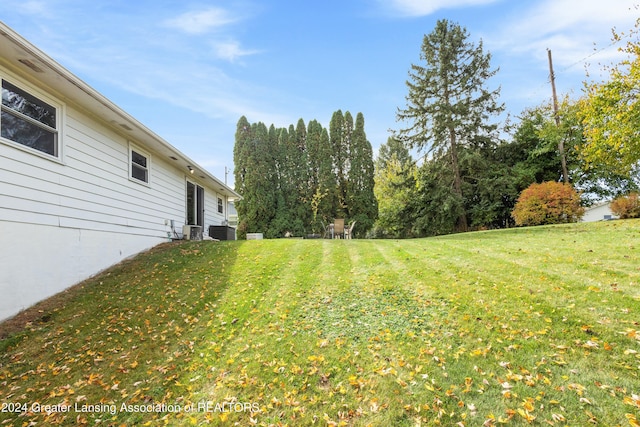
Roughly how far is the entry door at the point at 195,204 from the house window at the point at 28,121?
238 inches

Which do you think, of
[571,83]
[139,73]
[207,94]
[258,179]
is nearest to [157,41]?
[139,73]

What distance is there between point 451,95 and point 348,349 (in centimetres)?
1903

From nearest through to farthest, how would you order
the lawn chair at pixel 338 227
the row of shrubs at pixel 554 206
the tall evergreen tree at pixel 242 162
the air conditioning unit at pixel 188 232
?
1. the air conditioning unit at pixel 188 232
2. the row of shrubs at pixel 554 206
3. the lawn chair at pixel 338 227
4. the tall evergreen tree at pixel 242 162

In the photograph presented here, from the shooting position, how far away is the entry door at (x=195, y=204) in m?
11.6

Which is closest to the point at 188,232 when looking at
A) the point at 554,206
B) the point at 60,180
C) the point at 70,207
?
the point at 70,207

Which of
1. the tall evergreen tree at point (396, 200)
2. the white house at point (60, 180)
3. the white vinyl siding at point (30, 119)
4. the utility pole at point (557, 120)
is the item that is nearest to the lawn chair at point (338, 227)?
the tall evergreen tree at point (396, 200)

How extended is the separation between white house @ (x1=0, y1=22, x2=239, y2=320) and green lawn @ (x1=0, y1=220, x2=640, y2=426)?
2.47ft

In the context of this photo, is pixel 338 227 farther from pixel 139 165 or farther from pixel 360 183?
pixel 139 165

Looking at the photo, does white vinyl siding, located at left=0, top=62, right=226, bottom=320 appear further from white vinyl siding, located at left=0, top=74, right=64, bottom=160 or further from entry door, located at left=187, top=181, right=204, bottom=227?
entry door, located at left=187, top=181, right=204, bottom=227

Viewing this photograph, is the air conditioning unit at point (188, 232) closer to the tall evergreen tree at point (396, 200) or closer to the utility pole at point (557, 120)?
the tall evergreen tree at point (396, 200)

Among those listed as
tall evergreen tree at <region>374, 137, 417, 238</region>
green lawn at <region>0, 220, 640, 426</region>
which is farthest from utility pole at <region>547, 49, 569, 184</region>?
green lawn at <region>0, 220, 640, 426</region>

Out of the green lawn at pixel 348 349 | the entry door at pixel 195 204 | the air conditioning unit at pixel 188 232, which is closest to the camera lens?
the green lawn at pixel 348 349

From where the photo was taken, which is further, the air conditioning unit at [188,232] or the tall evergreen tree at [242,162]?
the tall evergreen tree at [242,162]

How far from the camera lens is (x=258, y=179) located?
18734mm
